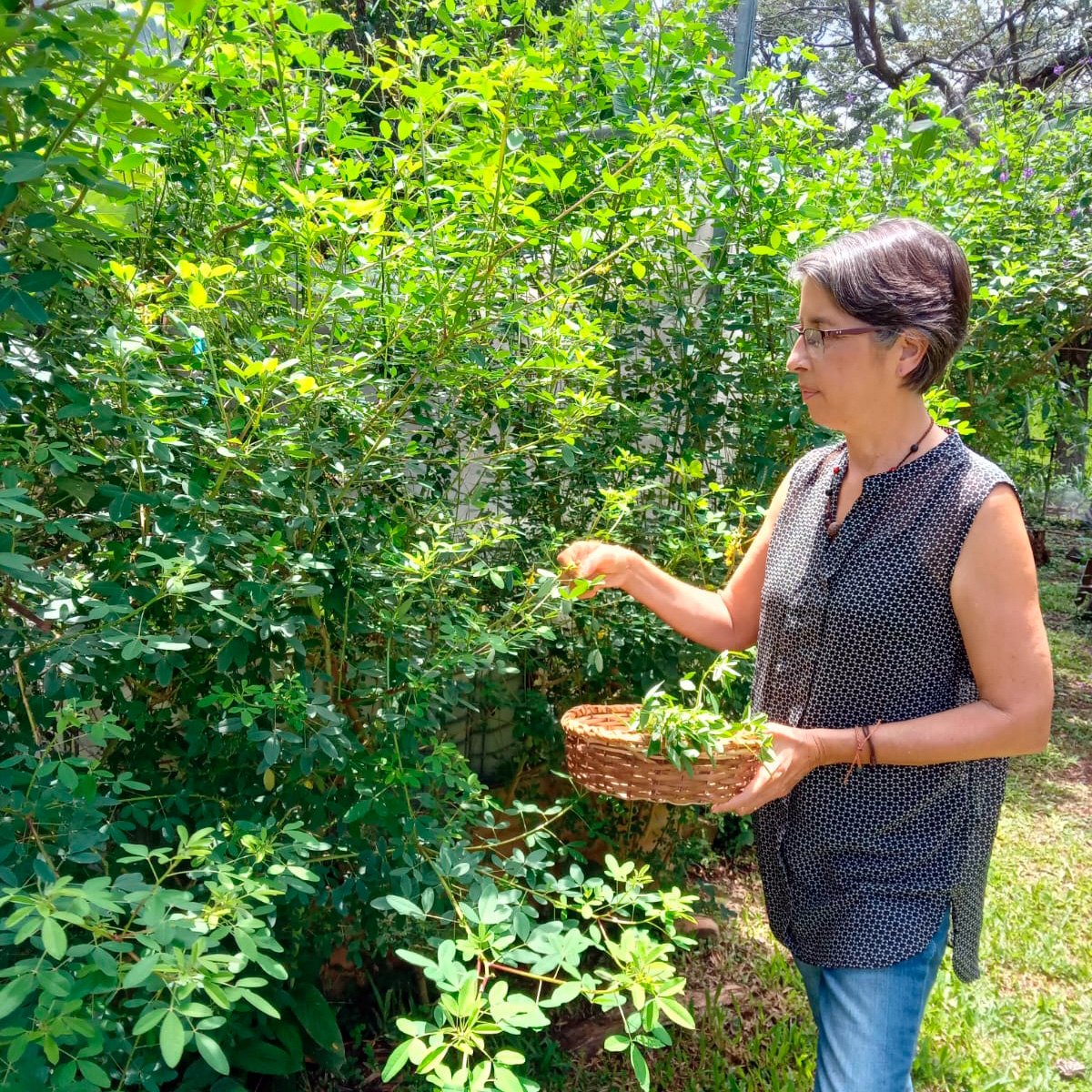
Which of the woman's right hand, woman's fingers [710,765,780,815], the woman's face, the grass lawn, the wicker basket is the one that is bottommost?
the grass lawn

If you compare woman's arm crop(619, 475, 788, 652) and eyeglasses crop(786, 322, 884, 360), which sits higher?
eyeglasses crop(786, 322, 884, 360)

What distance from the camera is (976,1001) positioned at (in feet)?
11.4

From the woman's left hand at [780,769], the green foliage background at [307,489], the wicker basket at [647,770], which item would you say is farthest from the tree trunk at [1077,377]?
the wicker basket at [647,770]

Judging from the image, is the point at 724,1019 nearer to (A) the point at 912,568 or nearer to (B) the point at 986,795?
(B) the point at 986,795

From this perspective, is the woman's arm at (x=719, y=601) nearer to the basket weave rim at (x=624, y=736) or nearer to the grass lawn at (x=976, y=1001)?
the basket weave rim at (x=624, y=736)

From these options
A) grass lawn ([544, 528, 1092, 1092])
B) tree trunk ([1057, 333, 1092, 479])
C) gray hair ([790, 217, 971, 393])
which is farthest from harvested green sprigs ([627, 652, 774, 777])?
tree trunk ([1057, 333, 1092, 479])

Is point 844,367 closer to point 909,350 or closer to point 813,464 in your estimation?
point 909,350

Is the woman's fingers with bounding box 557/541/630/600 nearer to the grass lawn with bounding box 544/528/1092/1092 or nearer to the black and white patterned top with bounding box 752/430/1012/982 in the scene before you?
the black and white patterned top with bounding box 752/430/1012/982

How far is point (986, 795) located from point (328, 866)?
4.06 feet

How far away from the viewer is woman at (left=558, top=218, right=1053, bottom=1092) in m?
1.70

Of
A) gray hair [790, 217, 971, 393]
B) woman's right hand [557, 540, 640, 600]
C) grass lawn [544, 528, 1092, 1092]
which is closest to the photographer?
gray hair [790, 217, 971, 393]

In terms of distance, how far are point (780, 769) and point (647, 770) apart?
23 centimetres

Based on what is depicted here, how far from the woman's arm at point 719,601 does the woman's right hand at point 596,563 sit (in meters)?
0.05

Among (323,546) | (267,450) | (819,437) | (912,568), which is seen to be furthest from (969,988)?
(267,450)
